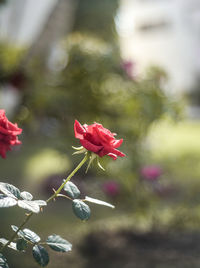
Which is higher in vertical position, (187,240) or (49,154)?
(49,154)

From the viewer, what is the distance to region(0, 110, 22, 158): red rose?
1.35 m

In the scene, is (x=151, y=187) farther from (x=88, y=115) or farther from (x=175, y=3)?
(x=175, y=3)

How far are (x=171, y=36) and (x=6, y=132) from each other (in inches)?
887

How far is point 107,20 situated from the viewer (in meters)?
9.02

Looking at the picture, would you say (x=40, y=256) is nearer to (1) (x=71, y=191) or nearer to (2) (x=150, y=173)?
(1) (x=71, y=191)

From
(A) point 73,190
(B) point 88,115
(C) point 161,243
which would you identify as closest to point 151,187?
(C) point 161,243

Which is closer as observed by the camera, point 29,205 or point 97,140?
point 29,205

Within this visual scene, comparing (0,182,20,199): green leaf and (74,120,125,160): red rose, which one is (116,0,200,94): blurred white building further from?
(0,182,20,199): green leaf

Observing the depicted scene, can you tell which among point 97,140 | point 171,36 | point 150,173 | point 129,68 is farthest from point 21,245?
point 171,36

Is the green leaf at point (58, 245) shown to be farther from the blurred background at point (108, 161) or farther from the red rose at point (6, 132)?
the blurred background at point (108, 161)

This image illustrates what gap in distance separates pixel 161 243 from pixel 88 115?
6.27 feet

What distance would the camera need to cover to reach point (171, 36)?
75.6 ft

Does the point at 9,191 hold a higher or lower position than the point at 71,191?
lower

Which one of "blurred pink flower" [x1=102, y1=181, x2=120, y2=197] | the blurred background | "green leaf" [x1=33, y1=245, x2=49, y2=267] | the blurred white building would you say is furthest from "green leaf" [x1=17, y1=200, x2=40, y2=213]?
the blurred white building
